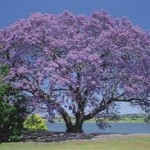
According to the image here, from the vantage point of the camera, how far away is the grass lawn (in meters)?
30.6

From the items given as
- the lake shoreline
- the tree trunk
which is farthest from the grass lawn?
the tree trunk

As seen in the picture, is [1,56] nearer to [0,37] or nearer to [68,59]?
[0,37]

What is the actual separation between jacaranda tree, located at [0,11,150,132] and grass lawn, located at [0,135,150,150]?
15.4ft

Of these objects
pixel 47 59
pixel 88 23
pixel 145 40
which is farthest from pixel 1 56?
pixel 145 40

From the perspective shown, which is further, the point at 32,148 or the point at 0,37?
the point at 0,37

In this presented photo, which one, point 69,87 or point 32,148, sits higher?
point 69,87

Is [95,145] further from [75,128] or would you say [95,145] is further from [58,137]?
[75,128]

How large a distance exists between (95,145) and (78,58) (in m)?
7.53

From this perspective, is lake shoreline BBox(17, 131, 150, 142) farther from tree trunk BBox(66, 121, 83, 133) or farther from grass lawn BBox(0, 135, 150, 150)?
tree trunk BBox(66, 121, 83, 133)

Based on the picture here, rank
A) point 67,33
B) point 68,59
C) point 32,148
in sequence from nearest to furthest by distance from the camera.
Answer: point 32,148
point 68,59
point 67,33

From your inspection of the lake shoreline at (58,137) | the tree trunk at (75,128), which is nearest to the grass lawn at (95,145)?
the lake shoreline at (58,137)

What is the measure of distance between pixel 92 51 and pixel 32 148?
10282 millimetres

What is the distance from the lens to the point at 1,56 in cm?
4150

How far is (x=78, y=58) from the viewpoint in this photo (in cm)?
3734
